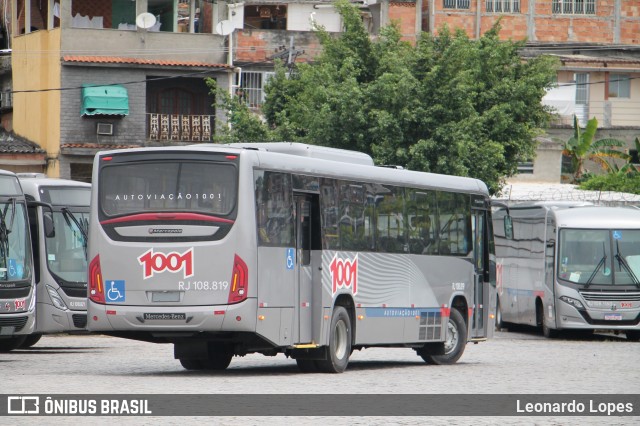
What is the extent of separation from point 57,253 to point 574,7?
1697 inches

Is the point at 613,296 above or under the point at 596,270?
under

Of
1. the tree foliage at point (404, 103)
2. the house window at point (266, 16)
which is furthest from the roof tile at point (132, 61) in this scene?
the house window at point (266, 16)

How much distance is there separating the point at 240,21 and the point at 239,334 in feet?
135

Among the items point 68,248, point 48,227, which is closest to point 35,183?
point 68,248

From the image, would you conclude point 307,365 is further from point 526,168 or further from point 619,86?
point 619,86

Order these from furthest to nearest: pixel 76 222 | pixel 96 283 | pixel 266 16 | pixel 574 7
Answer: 1. pixel 574 7
2. pixel 266 16
3. pixel 76 222
4. pixel 96 283

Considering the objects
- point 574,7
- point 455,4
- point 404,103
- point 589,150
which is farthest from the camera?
point 574,7

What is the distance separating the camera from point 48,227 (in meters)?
26.4

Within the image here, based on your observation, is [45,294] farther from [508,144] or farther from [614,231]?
[508,144]

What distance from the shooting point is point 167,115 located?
4991 centimetres

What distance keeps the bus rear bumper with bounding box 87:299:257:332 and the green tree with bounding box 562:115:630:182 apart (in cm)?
4516

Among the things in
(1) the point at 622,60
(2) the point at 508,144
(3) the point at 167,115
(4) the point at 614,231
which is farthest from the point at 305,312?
(1) the point at 622,60

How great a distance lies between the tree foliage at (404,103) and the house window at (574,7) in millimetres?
20694

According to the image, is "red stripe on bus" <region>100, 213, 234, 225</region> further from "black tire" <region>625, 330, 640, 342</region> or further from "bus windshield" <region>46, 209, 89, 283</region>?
"black tire" <region>625, 330, 640, 342</region>
